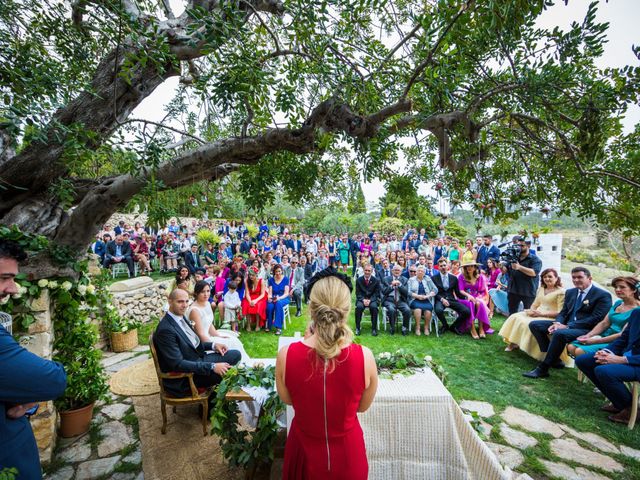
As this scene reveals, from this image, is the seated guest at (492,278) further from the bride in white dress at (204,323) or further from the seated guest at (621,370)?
the bride in white dress at (204,323)

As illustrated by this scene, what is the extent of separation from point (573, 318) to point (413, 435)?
167 inches

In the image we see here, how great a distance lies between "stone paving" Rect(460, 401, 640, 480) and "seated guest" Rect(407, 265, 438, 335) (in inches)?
123

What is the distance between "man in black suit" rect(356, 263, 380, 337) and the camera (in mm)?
7137

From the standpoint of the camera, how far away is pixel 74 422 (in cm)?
344

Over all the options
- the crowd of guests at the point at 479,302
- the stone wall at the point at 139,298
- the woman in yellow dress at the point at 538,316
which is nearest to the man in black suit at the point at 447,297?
the crowd of guests at the point at 479,302

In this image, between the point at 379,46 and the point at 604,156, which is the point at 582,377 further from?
the point at 379,46

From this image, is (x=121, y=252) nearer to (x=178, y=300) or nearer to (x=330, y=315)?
(x=178, y=300)

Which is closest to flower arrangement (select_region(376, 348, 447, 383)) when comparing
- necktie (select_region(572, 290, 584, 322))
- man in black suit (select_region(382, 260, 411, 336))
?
necktie (select_region(572, 290, 584, 322))

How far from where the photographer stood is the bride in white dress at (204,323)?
4.14 meters

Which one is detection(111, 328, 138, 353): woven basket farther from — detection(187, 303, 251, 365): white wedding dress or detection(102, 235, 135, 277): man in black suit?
detection(102, 235, 135, 277): man in black suit

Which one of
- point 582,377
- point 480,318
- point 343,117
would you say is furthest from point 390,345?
point 343,117

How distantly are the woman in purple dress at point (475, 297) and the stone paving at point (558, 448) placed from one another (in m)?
3.12

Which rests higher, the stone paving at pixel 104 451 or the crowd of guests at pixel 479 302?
the crowd of guests at pixel 479 302

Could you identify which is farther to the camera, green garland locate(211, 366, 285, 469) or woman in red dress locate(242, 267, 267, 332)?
woman in red dress locate(242, 267, 267, 332)
